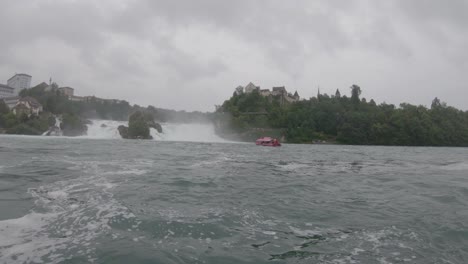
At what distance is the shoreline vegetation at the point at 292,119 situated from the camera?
89125 mm

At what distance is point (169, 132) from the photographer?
94.3 m

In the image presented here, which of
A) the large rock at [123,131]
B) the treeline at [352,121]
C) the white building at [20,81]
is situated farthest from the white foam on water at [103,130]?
Result: the white building at [20,81]

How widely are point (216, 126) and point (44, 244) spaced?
10750 cm

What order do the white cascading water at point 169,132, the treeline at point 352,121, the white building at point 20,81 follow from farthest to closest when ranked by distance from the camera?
the white building at point 20,81
the treeline at point 352,121
the white cascading water at point 169,132

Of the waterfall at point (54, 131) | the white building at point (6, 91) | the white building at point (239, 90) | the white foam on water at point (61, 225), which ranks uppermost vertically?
the white building at point (239, 90)

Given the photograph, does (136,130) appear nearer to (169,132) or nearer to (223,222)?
(169,132)

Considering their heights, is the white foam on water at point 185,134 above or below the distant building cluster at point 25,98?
below

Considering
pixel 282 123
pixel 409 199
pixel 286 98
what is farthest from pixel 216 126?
pixel 409 199

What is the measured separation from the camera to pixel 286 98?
148 m

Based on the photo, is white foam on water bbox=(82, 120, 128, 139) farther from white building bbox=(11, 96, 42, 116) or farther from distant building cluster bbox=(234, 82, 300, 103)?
distant building cluster bbox=(234, 82, 300, 103)

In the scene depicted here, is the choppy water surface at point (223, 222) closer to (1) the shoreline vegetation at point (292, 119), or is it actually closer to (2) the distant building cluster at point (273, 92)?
(1) the shoreline vegetation at point (292, 119)

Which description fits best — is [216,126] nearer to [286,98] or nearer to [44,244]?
[286,98]

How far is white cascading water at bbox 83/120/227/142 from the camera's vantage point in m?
85.6

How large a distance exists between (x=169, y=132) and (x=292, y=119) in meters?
45.2
